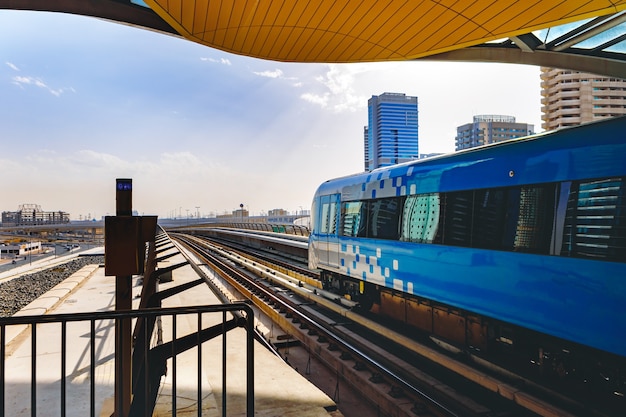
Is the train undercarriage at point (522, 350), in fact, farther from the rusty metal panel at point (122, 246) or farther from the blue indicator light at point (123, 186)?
the blue indicator light at point (123, 186)

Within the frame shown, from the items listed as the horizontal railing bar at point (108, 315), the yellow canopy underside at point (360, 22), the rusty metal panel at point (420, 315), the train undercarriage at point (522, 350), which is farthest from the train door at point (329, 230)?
the horizontal railing bar at point (108, 315)

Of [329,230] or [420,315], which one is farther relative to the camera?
[329,230]

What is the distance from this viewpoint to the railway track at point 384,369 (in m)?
5.79

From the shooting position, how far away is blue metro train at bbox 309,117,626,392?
16.3 ft

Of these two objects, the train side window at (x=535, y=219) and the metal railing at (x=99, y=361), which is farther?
the train side window at (x=535, y=219)

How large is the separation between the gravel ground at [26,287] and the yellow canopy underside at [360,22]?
11.2 meters

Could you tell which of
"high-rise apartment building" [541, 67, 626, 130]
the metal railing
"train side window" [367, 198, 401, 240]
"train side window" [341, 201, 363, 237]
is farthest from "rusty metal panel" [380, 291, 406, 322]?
"high-rise apartment building" [541, 67, 626, 130]

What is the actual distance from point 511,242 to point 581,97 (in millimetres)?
126697

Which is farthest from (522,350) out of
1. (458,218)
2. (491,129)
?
(491,129)

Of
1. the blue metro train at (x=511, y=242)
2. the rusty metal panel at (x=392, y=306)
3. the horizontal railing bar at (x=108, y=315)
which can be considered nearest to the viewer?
the horizontal railing bar at (x=108, y=315)

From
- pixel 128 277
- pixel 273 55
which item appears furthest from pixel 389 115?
pixel 128 277

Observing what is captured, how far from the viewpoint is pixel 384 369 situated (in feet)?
22.8

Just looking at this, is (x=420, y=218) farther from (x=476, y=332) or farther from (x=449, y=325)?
(x=476, y=332)

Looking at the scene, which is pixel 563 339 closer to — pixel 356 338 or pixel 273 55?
pixel 356 338
